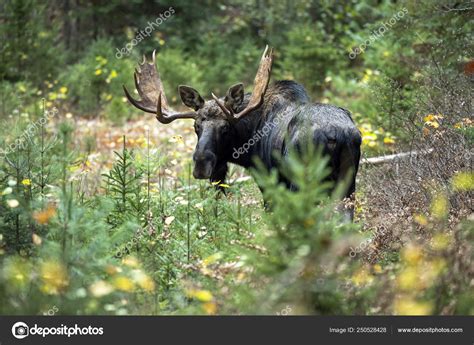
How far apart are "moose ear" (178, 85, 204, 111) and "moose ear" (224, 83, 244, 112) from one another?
1.09 feet

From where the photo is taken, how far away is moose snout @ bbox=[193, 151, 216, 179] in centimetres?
836

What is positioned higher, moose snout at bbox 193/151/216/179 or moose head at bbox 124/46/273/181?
moose head at bbox 124/46/273/181

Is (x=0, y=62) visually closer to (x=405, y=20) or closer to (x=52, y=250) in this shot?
(x=405, y=20)

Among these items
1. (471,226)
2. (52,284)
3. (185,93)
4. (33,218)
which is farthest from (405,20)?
(52,284)

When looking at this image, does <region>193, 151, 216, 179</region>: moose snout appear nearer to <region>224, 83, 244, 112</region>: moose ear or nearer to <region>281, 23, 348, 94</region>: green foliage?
<region>224, 83, 244, 112</region>: moose ear

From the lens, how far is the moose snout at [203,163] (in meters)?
8.36

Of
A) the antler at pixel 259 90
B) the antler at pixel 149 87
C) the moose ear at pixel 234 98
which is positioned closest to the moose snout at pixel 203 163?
the antler at pixel 259 90

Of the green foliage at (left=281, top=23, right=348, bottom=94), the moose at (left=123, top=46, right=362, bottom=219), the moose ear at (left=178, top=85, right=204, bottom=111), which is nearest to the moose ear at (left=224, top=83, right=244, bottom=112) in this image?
the moose at (left=123, top=46, right=362, bottom=219)

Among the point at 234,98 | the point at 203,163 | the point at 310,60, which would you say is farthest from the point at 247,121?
the point at 310,60

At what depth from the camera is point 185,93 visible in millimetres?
8828

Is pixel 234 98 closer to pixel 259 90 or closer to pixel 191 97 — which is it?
pixel 259 90

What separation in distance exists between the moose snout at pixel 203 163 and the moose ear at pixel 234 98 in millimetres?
658

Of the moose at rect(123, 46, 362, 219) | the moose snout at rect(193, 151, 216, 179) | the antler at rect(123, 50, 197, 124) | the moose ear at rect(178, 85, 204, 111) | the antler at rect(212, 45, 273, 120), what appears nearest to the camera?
the moose at rect(123, 46, 362, 219)

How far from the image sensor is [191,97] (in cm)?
886
